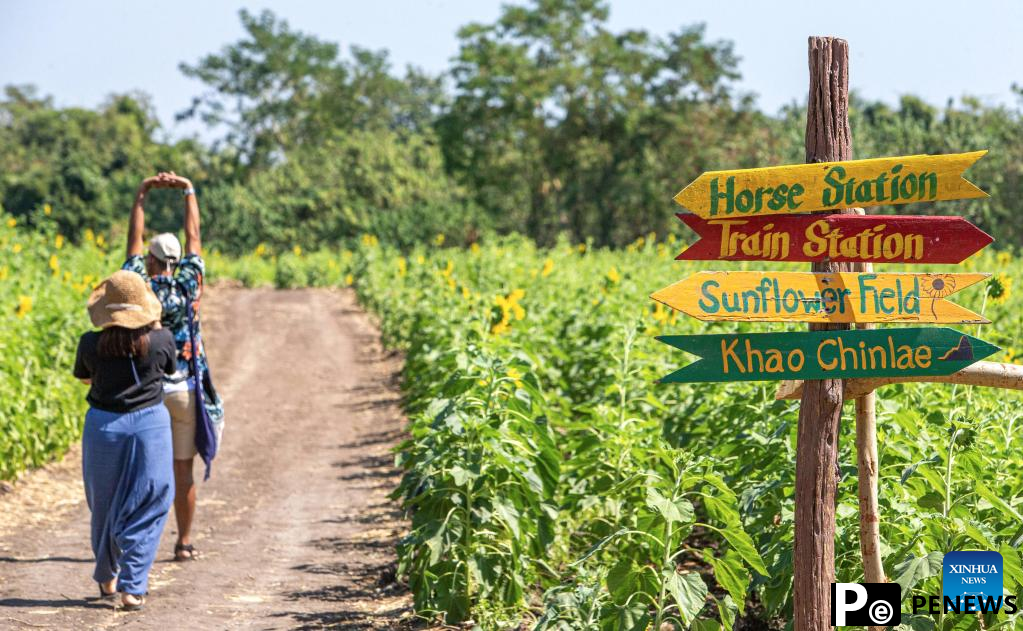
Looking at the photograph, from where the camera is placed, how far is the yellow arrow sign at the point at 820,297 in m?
3.95

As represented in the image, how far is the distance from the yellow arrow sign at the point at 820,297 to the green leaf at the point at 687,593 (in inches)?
39.4

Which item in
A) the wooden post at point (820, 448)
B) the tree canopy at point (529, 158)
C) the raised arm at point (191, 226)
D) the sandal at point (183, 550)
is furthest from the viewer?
the tree canopy at point (529, 158)

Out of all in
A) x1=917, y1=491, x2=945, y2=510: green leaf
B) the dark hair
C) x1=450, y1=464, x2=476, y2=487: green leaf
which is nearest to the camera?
x1=917, y1=491, x2=945, y2=510: green leaf

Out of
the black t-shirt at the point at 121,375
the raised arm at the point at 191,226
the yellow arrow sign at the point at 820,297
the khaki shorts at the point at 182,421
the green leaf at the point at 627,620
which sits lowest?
the green leaf at the point at 627,620

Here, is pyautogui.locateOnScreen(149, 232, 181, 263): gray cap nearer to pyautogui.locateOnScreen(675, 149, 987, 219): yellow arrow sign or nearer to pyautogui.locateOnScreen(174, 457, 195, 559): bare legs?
pyautogui.locateOnScreen(174, 457, 195, 559): bare legs

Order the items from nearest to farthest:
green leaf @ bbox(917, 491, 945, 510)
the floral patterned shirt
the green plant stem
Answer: the green plant stem, green leaf @ bbox(917, 491, 945, 510), the floral patterned shirt

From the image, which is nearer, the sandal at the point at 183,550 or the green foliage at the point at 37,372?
the sandal at the point at 183,550

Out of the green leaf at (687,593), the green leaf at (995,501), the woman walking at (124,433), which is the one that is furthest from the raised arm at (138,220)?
the green leaf at (995,501)

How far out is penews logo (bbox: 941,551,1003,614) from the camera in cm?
396

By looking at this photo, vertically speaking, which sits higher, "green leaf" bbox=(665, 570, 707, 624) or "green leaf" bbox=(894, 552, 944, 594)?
"green leaf" bbox=(894, 552, 944, 594)

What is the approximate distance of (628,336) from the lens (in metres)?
6.84

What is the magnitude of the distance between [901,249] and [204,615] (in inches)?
152

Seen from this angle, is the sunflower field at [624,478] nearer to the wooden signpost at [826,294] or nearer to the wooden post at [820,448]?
the wooden post at [820,448]

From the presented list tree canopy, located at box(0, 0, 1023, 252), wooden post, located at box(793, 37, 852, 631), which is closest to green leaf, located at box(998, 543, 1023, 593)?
wooden post, located at box(793, 37, 852, 631)
